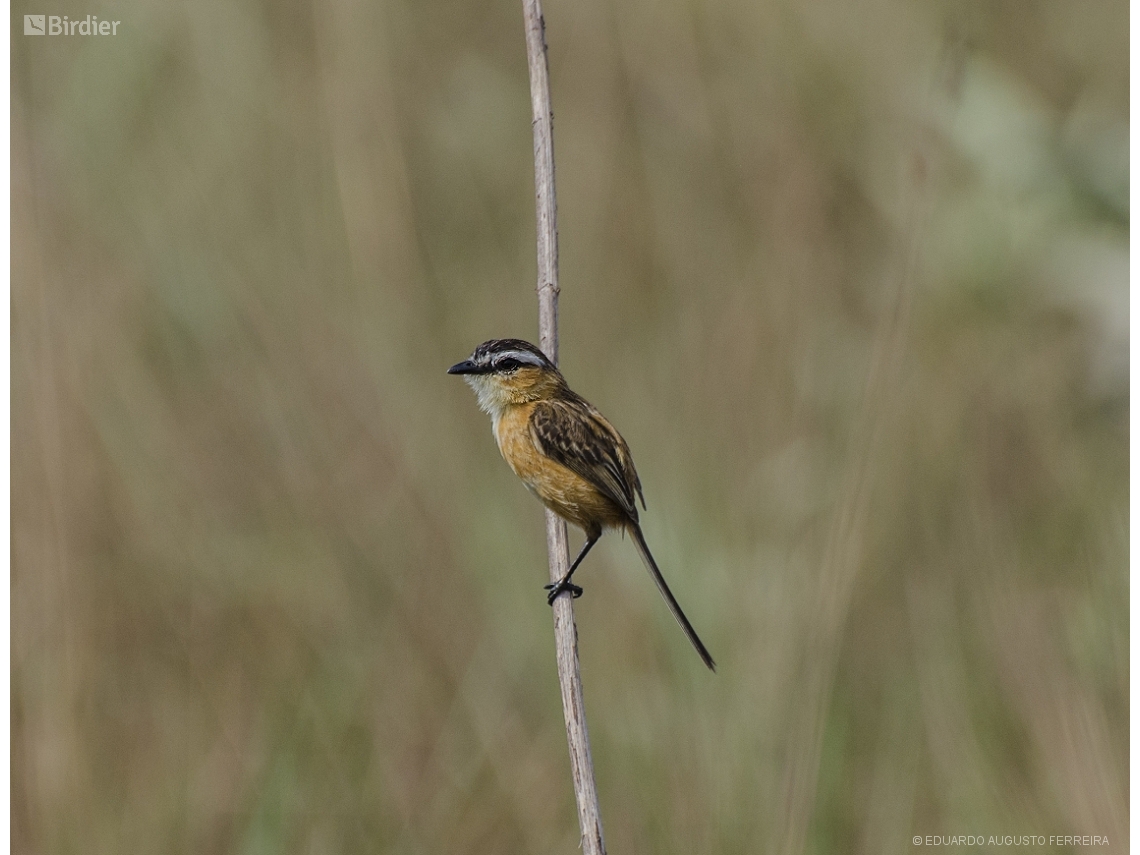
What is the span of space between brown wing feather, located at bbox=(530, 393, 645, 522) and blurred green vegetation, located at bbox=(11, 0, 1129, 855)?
1.10ft

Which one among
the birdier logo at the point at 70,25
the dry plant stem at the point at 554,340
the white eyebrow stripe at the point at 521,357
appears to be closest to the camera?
the dry plant stem at the point at 554,340

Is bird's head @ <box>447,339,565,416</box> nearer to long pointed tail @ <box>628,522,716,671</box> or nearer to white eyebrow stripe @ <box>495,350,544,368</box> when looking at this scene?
white eyebrow stripe @ <box>495,350,544,368</box>

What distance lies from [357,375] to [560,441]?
1.27 meters

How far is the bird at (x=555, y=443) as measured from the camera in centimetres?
299

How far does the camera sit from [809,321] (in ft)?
13.9

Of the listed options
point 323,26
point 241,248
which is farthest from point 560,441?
point 323,26

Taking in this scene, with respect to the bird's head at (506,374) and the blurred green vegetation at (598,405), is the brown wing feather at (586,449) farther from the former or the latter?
the blurred green vegetation at (598,405)

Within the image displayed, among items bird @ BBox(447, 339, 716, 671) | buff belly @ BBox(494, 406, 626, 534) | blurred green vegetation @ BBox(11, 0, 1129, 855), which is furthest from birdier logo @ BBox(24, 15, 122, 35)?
buff belly @ BBox(494, 406, 626, 534)

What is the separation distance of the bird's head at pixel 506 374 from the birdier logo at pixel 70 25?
2.20 meters

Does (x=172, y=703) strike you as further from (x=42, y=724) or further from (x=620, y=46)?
(x=620, y=46)

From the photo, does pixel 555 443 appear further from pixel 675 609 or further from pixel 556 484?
pixel 675 609

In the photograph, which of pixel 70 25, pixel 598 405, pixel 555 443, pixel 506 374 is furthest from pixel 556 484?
pixel 70 25

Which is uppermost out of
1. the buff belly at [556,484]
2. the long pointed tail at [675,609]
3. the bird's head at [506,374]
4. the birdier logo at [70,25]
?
the birdier logo at [70,25]

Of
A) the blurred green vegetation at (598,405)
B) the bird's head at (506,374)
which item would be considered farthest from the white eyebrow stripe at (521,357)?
the blurred green vegetation at (598,405)
